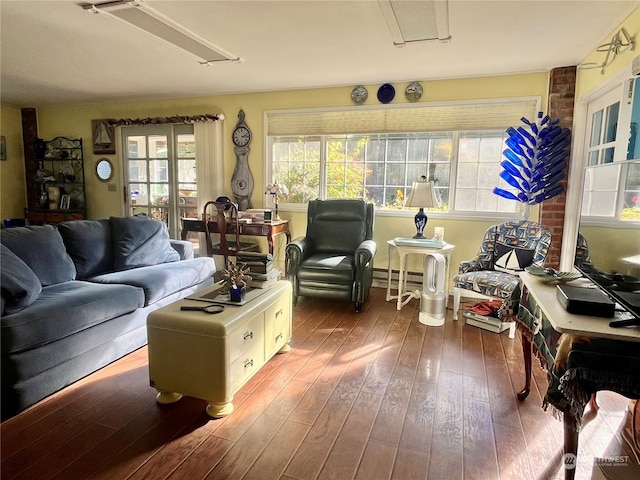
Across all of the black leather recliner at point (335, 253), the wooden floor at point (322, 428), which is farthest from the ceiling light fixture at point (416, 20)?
the wooden floor at point (322, 428)

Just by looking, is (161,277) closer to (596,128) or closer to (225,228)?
(225,228)

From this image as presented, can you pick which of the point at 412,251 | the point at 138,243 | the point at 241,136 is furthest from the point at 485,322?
the point at 241,136

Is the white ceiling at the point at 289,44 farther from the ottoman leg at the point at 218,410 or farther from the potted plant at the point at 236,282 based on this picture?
the ottoman leg at the point at 218,410

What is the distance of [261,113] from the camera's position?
4582 mm

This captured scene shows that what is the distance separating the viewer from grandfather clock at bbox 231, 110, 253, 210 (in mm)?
4676

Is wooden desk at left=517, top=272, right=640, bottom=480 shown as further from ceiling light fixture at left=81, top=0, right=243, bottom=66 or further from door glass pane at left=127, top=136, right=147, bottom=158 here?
door glass pane at left=127, top=136, right=147, bottom=158

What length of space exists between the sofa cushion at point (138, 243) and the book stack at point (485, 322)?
8.48 feet

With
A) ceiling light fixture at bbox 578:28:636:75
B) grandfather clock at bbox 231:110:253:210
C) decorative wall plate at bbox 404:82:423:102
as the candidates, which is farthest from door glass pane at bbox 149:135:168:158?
ceiling light fixture at bbox 578:28:636:75

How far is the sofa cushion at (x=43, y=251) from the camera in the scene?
2.41 metres

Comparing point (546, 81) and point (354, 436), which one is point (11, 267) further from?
point (546, 81)

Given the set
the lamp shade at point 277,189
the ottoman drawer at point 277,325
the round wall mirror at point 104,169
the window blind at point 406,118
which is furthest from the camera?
the round wall mirror at point 104,169

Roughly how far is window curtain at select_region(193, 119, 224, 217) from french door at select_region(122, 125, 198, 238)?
0.80 ft

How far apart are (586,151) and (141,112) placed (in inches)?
202

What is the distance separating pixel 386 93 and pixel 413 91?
276 mm
